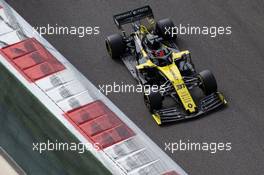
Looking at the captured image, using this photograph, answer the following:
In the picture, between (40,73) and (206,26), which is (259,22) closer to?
(206,26)

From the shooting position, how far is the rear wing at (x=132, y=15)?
61.9 ft

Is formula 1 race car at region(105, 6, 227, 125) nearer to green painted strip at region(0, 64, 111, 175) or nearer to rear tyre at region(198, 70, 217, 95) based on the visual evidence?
rear tyre at region(198, 70, 217, 95)

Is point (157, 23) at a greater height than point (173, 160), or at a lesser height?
greater

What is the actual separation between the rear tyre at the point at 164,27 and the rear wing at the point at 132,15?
0.41 metres

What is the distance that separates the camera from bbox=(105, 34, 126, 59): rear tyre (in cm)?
1872

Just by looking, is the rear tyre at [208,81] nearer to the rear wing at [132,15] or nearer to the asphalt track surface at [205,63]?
the asphalt track surface at [205,63]

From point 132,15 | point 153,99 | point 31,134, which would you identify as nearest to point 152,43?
point 132,15

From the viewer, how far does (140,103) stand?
17766mm

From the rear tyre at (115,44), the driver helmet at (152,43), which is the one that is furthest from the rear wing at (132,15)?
the driver helmet at (152,43)

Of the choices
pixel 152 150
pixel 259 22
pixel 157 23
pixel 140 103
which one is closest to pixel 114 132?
pixel 152 150

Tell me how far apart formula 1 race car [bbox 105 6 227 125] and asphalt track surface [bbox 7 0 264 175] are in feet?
0.95

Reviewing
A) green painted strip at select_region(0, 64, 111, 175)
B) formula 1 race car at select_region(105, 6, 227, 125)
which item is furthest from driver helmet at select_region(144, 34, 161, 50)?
green painted strip at select_region(0, 64, 111, 175)

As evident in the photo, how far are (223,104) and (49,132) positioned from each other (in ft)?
15.9

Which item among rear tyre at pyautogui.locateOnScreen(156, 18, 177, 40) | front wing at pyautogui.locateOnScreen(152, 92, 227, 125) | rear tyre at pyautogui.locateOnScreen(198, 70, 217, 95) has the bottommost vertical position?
front wing at pyautogui.locateOnScreen(152, 92, 227, 125)
